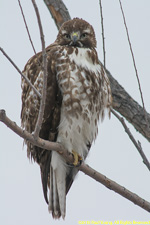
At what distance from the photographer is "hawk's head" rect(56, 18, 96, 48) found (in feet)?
14.8

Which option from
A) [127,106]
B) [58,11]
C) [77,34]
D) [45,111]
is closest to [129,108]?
[127,106]

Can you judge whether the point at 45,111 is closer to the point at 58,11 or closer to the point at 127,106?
the point at 127,106

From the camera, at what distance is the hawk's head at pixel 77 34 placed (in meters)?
4.51

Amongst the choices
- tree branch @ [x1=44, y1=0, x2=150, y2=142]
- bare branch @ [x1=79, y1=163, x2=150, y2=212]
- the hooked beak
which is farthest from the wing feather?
tree branch @ [x1=44, y1=0, x2=150, y2=142]

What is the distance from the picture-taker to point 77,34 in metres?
4.52

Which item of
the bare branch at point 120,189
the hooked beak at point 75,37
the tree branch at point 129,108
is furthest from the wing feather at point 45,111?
the tree branch at point 129,108

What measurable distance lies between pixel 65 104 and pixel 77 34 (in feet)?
3.20

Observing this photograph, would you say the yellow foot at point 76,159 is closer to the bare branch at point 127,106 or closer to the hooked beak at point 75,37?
the bare branch at point 127,106

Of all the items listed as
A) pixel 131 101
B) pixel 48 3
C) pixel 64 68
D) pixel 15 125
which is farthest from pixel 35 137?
pixel 48 3

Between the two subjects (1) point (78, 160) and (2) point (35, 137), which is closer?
(2) point (35, 137)

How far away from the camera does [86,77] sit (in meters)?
4.07

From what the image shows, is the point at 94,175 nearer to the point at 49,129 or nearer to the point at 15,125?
the point at 49,129

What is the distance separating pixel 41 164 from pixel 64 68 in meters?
1.07

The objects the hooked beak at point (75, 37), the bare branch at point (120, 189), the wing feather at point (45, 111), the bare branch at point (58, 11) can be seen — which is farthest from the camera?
the bare branch at point (58, 11)
